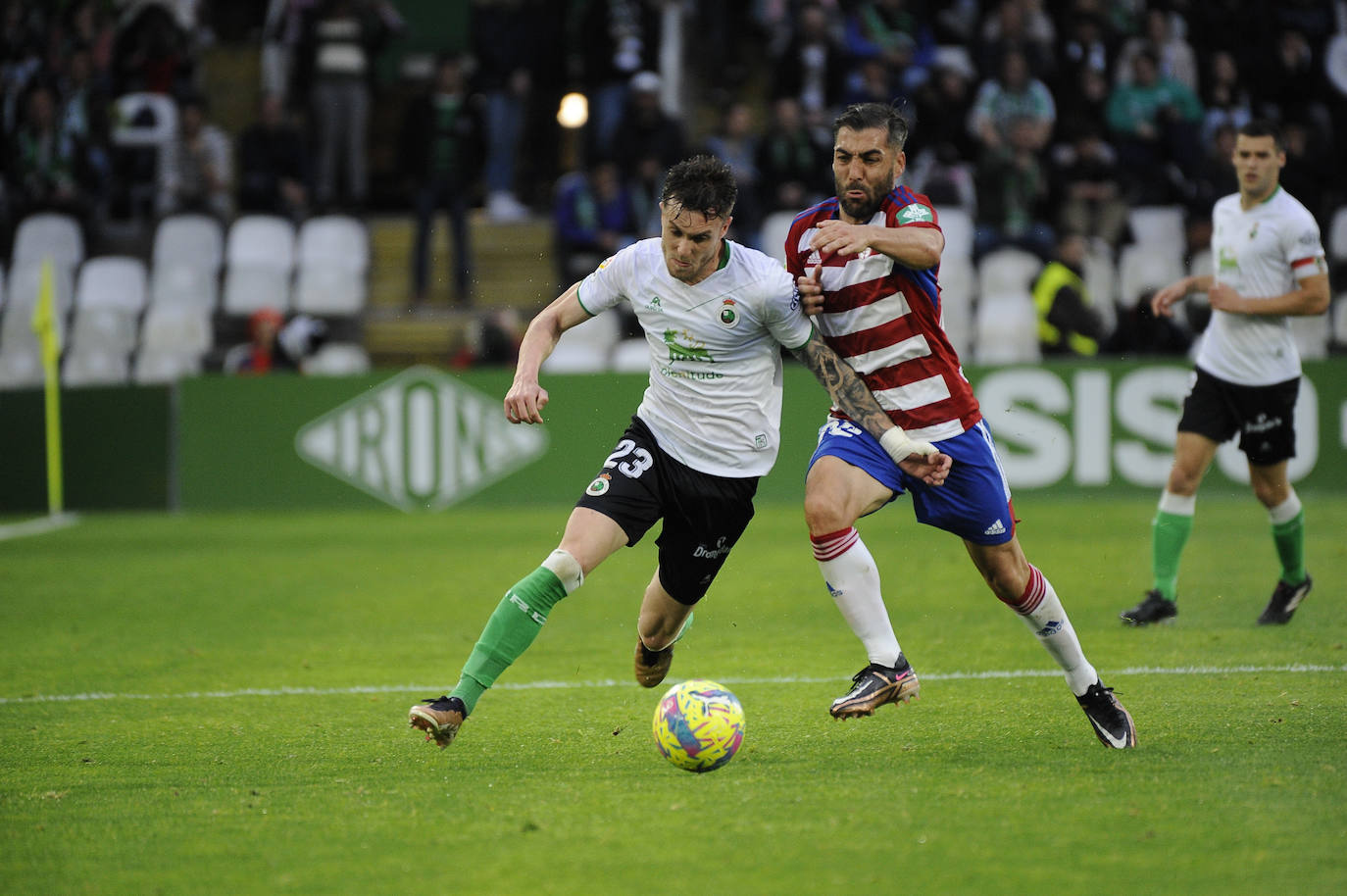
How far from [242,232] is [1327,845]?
627 inches

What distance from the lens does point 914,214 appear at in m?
5.40

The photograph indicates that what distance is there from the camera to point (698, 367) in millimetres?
5617

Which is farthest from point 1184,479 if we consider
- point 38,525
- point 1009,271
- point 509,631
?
point 38,525

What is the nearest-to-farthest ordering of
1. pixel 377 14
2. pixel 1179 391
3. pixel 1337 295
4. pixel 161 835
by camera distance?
pixel 161 835
pixel 1179 391
pixel 1337 295
pixel 377 14

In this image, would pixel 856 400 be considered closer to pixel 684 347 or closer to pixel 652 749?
pixel 684 347

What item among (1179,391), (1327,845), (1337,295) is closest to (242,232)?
(1179,391)

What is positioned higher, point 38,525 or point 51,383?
point 51,383

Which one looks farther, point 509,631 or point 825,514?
point 825,514

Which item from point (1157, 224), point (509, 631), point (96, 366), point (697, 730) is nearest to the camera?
point (697, 730)

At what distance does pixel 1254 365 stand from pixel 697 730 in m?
4.41

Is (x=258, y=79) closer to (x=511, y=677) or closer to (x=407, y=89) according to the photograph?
(x=407, y=89)

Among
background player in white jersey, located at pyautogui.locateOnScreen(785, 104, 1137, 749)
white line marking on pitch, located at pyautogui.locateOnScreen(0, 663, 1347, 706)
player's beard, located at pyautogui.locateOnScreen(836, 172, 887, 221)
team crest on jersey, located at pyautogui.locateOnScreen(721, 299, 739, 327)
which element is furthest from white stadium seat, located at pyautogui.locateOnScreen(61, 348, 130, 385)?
player's beard, located at pyautogui.locateOnScreen(836, 172, 887, 221)

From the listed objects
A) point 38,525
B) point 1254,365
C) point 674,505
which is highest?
point 1254,365

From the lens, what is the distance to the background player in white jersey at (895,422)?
5344 millimetres
